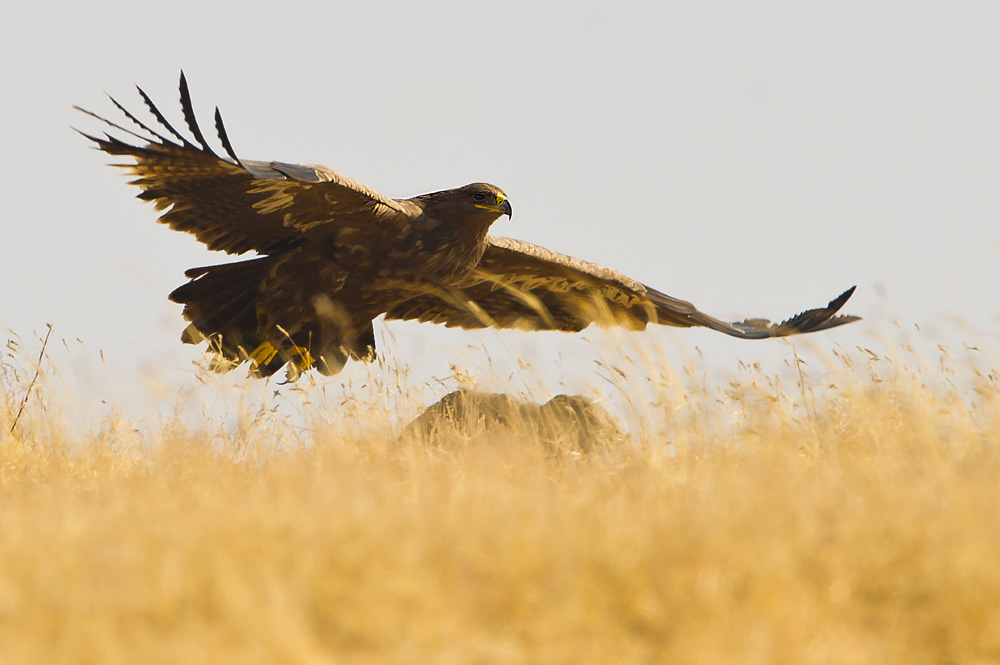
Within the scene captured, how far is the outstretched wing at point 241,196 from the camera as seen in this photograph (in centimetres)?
618

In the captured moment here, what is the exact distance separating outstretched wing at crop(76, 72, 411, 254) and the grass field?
9.12 ft

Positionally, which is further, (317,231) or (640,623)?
(317,231)

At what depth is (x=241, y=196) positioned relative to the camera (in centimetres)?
684

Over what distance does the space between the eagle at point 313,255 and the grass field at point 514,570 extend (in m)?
2.89

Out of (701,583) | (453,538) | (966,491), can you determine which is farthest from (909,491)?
(453,538)

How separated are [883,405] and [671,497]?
2292mm

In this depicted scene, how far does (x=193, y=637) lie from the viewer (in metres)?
2.60

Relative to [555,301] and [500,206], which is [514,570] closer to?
[500,206]

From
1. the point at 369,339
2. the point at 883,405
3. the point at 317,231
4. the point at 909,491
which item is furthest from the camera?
the point at 369,339

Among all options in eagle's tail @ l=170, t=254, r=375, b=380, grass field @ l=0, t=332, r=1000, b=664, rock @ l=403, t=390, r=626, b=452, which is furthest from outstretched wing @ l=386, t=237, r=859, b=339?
grass field @ l=0, t=332, r=1000, b=664

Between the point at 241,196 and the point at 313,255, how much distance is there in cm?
79

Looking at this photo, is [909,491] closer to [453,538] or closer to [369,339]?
[453,538]

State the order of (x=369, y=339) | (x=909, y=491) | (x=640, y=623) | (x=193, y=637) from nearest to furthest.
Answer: (x=193, y=637), (x=640, y=623), (x=909, y=491), (x=369, y=339)

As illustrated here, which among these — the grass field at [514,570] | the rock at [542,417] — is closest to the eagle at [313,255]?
the rock at [542,417]
